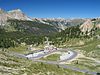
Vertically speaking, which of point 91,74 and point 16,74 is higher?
point 16,74

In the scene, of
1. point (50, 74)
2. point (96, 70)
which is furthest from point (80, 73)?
point (50, 74)

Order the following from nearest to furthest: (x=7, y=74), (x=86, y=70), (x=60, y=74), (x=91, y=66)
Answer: (x=7, y=74), (x=60, y=74), (x=86, y=70), (x=91, y=66)

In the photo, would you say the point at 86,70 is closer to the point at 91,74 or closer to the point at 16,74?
the point at 91,74

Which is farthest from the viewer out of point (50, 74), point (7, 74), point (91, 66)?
point (91, 66)

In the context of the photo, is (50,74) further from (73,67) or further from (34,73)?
(73,67)

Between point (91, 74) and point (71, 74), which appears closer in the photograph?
point (71, 74)

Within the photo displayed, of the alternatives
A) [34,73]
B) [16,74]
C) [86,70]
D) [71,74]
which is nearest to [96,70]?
[86,70]

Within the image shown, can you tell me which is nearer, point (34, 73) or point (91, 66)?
point (34, 73)

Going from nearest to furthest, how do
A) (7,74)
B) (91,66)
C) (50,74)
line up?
(7,74) → (50,74) → (91,66)

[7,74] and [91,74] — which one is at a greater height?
[7,74]
